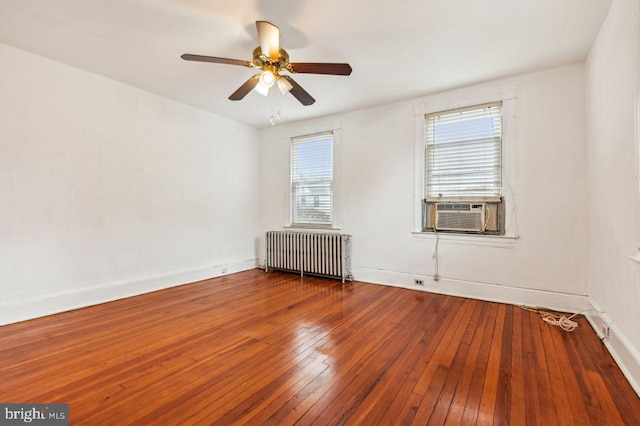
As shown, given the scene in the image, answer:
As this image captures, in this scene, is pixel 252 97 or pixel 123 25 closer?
pixel 123 25

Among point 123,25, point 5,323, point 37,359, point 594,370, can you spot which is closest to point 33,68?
point 123,25

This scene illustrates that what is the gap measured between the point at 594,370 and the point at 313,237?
361 centimetres

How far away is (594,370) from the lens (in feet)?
6.85

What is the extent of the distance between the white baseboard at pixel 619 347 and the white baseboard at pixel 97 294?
491cm

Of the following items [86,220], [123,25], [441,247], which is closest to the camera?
[123,25]

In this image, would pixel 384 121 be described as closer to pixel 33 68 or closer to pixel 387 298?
pixel 387 298

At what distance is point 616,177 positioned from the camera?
2307mm

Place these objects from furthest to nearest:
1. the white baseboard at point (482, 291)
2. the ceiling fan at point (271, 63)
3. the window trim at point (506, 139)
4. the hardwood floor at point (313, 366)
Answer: the window trim at point (506, 139)
the white baseboard at point (482, 291)
the ceiling fan at point (271, 63)
the hardwood floor at point (313, 366)

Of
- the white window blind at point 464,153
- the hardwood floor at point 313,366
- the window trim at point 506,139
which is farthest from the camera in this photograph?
the white window blind at point 464,153

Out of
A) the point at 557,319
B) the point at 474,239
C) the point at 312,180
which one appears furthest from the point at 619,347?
the point at 312,180

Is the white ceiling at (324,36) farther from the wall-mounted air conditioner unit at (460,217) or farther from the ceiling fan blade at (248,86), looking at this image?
the wall-mounted air conditioner unit at (460,217)

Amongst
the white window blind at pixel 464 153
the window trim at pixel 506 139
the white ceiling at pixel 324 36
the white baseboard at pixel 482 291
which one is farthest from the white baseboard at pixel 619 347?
the white ceiling at pixel 324 36

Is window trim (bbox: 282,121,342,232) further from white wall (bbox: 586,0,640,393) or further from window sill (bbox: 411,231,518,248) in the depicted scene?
white wall (bbox: 586,0,640,393)

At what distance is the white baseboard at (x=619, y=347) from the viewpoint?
1.89 m
